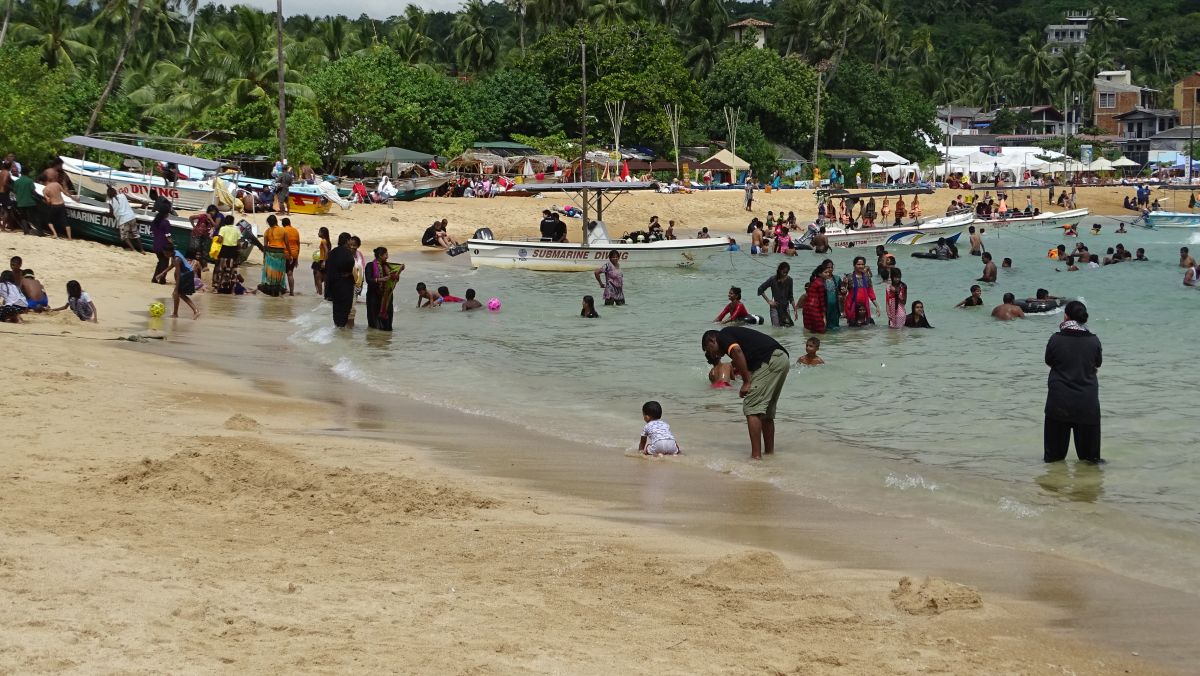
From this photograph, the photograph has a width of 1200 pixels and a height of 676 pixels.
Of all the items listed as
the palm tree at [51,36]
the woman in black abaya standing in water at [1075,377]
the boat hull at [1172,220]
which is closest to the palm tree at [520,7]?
the palm tree at [51,36]

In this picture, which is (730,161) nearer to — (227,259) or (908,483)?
(227,259)

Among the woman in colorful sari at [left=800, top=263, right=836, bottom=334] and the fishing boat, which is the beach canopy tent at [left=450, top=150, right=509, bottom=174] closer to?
the fishing boat

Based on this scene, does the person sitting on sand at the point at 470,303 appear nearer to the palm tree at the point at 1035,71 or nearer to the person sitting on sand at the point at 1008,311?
the person sitting on sand at the point at 1008,311

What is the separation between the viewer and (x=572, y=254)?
98.7 ft

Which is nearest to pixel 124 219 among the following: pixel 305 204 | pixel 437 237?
pixel 437 237

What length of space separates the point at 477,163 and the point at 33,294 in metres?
36.7

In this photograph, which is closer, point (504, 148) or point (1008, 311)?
point (1008, 311)

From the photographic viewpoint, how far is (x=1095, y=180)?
77.1m

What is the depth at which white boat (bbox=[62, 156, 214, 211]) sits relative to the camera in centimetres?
2952

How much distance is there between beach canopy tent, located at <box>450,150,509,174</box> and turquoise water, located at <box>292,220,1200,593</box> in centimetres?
2493

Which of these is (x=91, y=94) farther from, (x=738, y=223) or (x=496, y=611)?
(x=496, y=611)

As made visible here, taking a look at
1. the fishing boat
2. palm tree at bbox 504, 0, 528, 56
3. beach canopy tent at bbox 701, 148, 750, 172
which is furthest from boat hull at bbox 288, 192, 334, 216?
palm tree at bbox 504, 0, 528, 56

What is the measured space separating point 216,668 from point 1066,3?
162 metres

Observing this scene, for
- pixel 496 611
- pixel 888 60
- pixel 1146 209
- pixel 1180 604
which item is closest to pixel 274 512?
pixel 496 611
